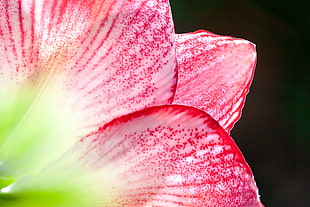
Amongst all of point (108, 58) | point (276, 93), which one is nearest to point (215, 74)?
point (108, 58)

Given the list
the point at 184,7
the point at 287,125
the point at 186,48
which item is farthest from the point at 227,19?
the point at 186,48

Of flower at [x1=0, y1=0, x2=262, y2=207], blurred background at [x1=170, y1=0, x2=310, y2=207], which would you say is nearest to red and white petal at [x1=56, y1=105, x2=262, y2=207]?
flower at [x1=0, y1=0, x2=262, y2=207]

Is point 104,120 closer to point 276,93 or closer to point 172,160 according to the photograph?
point 172,160

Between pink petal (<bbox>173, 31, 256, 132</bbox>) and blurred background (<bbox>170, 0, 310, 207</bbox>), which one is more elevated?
pink petal (<bbox>173, 31, 256, 132</bbox>)

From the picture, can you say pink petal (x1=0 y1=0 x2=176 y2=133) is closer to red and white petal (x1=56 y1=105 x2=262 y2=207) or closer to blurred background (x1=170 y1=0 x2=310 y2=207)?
red and white petal (x1=56 y1=105 x2=262 y2=207)

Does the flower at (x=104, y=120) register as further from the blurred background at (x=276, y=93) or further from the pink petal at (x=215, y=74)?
the blurred background at (x=276, y=93)

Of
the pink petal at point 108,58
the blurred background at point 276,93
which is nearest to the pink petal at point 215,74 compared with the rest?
the pink petal at point 108,58
